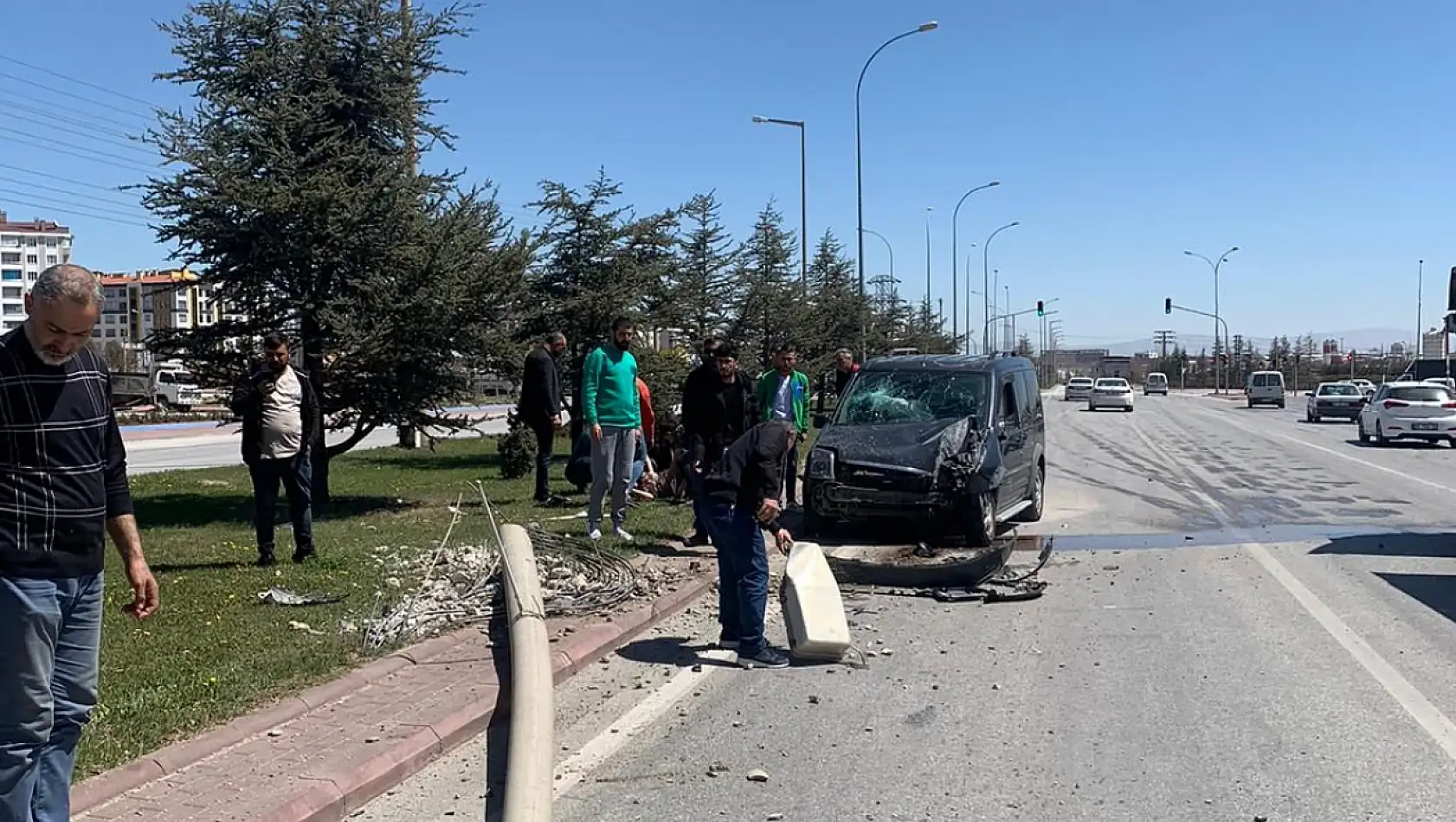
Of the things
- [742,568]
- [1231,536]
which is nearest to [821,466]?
[742,568]

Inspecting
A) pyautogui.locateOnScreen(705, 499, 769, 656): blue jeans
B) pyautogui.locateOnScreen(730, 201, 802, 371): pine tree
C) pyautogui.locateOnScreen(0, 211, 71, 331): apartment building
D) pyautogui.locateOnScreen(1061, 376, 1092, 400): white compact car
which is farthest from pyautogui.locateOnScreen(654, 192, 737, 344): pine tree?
pyautogui.locateOnScreen(0, 211, 71, 331): apartment building

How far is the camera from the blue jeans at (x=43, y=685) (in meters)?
3.85

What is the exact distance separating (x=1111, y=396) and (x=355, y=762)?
51.9 m

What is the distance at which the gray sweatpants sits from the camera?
11.4m

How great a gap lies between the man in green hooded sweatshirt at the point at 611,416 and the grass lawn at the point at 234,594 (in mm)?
661

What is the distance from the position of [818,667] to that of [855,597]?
7.44ft

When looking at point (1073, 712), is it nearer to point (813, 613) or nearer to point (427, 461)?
point (813, 613)

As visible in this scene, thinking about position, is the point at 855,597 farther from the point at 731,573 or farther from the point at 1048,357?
the point at 1048,357

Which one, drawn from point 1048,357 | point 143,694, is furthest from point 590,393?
point 1048,357

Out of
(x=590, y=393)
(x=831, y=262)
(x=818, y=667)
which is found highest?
(x=831, y=262)

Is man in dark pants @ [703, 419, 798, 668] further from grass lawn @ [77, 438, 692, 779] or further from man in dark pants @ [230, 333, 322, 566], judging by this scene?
man in dark pants @ [230, 333, 322, 566]

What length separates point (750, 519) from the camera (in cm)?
770

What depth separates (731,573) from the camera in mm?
7738

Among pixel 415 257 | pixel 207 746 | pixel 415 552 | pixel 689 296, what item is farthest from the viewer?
pixel 689 296
